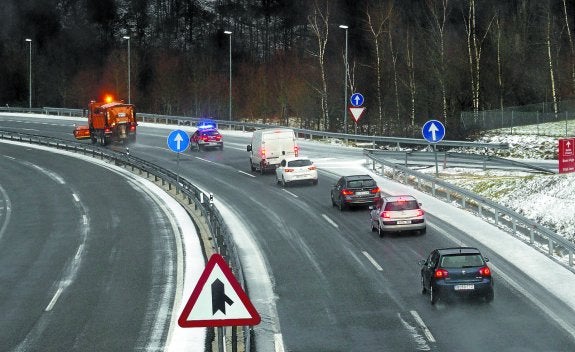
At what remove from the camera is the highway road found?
727 inches

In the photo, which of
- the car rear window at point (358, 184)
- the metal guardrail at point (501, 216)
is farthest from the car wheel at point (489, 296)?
the car rear window at point (358, 184)

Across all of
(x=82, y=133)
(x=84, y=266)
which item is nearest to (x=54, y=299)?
(x=84, y=266)

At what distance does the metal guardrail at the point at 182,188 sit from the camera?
23288 mm

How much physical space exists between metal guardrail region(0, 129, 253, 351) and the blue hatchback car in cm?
440

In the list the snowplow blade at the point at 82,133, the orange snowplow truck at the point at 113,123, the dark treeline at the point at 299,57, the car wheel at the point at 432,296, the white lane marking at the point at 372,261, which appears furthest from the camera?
the dark treeline at the point at 299,57

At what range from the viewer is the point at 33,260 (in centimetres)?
2895

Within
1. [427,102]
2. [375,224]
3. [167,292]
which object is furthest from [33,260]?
[427,102]

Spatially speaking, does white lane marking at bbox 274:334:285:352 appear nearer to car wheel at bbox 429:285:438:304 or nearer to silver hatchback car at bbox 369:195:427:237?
car wheel at bbox 429:285:438:304

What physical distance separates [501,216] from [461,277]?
14.0m

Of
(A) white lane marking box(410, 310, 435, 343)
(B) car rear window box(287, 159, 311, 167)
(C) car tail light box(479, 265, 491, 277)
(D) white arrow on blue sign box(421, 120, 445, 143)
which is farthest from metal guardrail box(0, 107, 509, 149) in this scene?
(A) white lane marking box(410, 310, 435, 343)

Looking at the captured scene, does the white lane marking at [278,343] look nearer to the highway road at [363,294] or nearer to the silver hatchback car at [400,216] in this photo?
the highway road at [363,294]

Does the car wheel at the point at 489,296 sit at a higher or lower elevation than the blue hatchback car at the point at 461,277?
lower

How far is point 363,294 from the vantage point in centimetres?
2277

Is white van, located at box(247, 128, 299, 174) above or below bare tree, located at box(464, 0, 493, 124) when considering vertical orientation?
below
